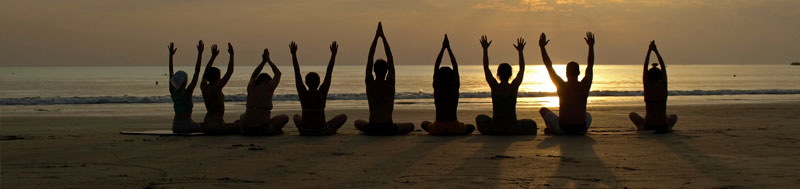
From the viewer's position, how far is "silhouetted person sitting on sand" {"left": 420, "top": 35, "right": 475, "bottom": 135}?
13125mm

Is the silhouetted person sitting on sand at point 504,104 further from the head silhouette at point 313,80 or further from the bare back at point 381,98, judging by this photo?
the head silhouette at point 313,80

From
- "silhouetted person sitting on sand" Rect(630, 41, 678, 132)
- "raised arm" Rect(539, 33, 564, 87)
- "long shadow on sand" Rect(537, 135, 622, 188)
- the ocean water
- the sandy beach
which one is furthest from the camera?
the ocean water

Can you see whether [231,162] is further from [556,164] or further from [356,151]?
[556,164]

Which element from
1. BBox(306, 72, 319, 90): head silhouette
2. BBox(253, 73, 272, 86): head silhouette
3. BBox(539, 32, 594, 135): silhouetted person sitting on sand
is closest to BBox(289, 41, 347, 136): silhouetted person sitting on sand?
BBox(306, 72, 319, 90): head silhouette

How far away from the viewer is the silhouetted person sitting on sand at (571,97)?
509 inches

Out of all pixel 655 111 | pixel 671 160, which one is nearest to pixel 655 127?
pixel 655 111

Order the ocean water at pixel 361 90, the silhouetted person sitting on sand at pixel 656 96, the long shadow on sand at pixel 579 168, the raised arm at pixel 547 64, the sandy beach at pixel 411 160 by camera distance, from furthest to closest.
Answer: the ocean water at pixel 361 90 → the silhouetted person sitting on sand at pixel 656 96 → the raised arm at pixel 547 64 → the sandy beach at pixel 411 160 → the long shadow on sand at pixel 579 168

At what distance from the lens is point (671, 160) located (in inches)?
389

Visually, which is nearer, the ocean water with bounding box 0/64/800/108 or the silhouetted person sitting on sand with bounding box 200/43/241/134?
the silhouetted person sitting on sand with bounding box 200/43/241/134

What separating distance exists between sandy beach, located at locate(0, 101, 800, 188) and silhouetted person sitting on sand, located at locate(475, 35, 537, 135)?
0.99ft

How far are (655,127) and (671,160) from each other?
4141 mm

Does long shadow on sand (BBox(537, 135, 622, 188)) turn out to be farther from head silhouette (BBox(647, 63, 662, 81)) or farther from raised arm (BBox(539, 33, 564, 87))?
head silhouette (BBox(647, 63, 662, 81))

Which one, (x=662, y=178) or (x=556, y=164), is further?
(x=556, y=164)

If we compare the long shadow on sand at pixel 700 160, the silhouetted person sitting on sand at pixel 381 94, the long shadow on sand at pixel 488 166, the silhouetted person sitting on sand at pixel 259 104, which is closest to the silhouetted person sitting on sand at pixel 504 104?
the long shadow on sand at pixel 488 166
